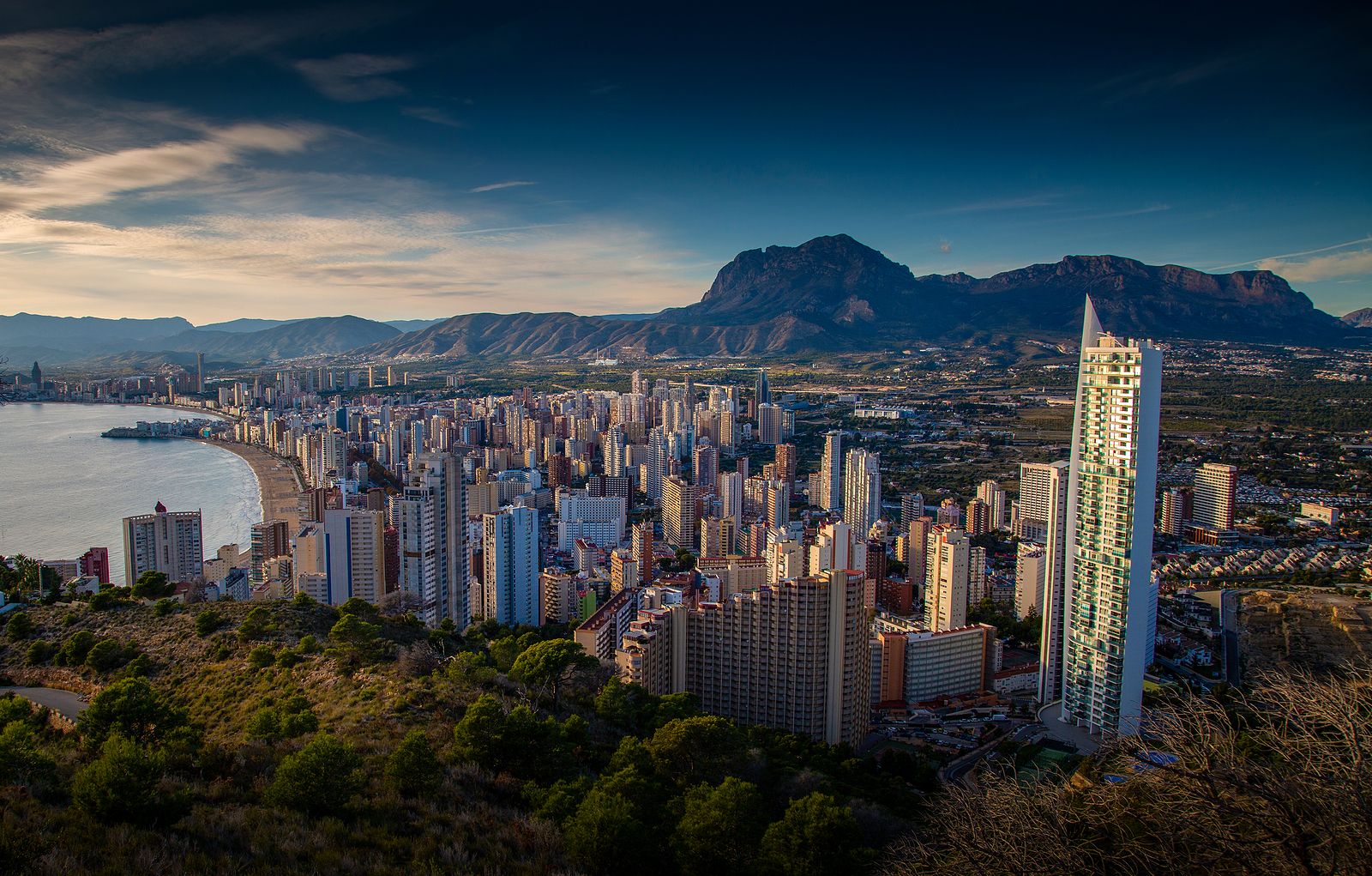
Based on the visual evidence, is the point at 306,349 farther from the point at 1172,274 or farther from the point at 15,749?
the point at 15,749

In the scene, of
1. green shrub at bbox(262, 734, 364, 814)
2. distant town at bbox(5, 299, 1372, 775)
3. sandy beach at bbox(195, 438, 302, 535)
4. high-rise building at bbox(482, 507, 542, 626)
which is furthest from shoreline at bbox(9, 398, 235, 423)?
green shrub at bbox(262, 734, 364, 814)

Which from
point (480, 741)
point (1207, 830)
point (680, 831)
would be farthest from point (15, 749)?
point (1207, 830)

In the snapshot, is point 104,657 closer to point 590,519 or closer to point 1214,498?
point 590,519

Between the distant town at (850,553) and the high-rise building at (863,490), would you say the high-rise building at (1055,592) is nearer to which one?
the distant town at (850,553)

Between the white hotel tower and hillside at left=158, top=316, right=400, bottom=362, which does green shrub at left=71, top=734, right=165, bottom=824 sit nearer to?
the white hotel tower

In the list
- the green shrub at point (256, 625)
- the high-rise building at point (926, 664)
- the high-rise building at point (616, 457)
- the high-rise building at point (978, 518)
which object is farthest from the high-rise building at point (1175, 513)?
the green shrub at point (256, 625)

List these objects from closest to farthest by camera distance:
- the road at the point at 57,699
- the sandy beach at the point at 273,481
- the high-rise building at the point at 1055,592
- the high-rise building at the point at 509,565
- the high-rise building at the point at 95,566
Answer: the road at the point at 57,699
the high-rise building at the point at 1055,592
the high-rise building at the point at 509,565
the high-rise building at the point at 95,566
the sandy beach at the point at 273,481
